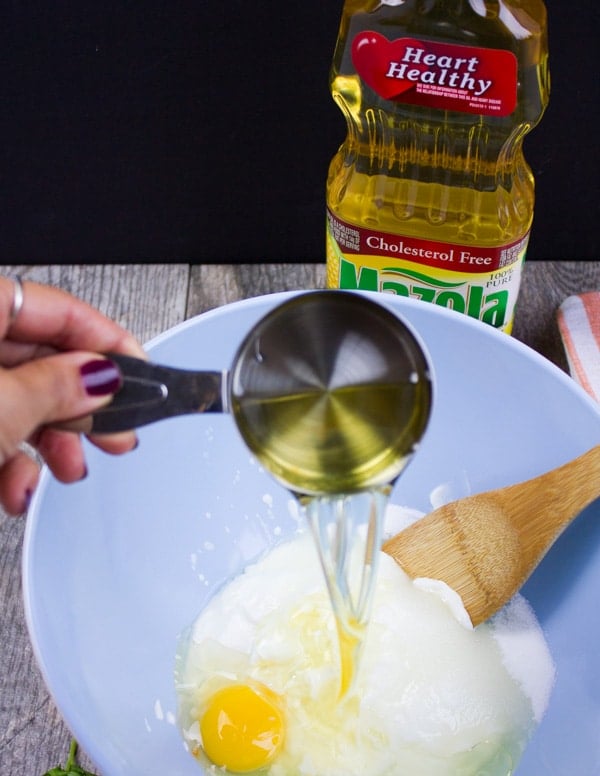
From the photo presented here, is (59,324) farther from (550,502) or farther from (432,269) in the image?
(550,502)

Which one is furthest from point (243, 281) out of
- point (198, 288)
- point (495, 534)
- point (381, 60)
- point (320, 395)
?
point (320, 395)

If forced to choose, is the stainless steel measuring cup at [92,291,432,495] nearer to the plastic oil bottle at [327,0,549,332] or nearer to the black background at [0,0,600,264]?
the plastic oil bottle at [327,0,549,332]

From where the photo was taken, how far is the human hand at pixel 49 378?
0.86 metres

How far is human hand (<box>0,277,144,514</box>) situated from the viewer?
2.83 feet

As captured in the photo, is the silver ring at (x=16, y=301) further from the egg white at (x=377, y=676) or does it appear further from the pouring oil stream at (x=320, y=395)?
the egg white at (x=377, y=676)

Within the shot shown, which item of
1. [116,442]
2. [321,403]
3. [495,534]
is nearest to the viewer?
[321,403]

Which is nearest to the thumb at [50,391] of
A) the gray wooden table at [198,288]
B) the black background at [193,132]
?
the gray wooden table at [198,288]

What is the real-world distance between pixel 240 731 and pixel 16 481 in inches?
17.3

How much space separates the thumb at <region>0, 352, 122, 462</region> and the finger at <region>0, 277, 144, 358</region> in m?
0.14

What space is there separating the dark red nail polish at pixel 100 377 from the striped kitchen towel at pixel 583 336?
860 millimetres

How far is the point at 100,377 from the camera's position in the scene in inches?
36.7

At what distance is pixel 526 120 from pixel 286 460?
0.67 meters

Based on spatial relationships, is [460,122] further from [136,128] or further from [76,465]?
[76,465]

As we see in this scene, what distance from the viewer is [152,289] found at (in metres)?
1.80
